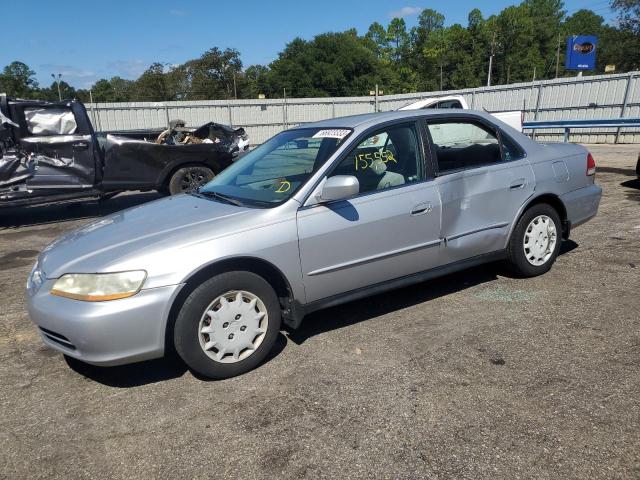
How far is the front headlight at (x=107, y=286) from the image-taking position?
279 centimetres

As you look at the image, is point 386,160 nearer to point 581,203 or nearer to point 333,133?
point 333,133

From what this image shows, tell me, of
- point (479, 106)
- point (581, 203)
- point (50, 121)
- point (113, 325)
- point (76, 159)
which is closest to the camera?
point (113, 325)

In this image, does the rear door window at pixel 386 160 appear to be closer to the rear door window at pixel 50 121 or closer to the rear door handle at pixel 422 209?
the rear door handle at pixel 422 209

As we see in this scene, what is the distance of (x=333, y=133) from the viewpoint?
12.3ft

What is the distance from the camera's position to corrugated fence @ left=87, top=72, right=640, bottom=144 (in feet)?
65.2

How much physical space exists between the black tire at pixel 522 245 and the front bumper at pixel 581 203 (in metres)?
0.16

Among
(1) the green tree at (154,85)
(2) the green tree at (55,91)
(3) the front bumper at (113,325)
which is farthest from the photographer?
(2) the green tree at (55,91)

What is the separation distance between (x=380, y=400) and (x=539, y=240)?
2.50 metres

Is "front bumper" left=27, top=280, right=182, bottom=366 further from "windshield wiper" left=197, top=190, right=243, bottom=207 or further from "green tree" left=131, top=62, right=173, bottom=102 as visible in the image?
"green tree" left=131, top=62, right=173, bottom=102

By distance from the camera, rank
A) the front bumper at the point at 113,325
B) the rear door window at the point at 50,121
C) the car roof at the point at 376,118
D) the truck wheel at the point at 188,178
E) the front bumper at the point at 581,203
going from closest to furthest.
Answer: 1. the front bumper at the point at 113,325
2. the car roof at the point at 376,118
3. the front bumper at the point at 581,203
4. the rear door window at the point at 50,121
5. the truck wheel at the point at 188,178

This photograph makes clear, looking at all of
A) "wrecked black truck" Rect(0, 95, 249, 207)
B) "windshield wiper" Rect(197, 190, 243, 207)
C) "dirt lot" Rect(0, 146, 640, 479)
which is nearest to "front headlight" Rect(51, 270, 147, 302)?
"dirt lot" Rect(0, 146, 640, 479)

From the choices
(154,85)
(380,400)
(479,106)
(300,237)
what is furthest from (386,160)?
(154,85)

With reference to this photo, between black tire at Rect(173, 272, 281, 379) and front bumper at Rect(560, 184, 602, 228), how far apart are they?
299cm

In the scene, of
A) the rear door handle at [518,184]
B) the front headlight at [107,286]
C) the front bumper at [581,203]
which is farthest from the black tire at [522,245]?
the front headlight at [107,286]
